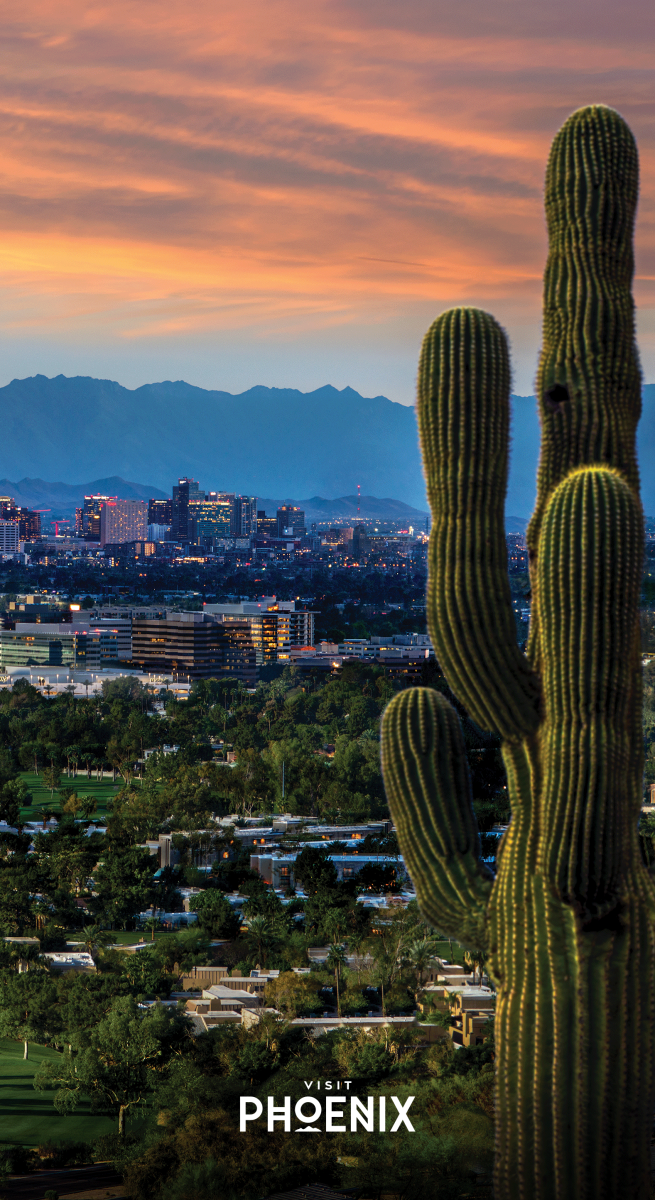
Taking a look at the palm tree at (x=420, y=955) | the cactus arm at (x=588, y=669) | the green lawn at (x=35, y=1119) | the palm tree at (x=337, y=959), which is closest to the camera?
the cactus arm at (x=588, y=669)

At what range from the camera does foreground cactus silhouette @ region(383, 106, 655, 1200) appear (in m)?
6.96

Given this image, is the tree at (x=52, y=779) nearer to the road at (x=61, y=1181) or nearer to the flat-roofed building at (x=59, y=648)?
the road at (x=61, y=1181)

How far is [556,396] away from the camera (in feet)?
25.7

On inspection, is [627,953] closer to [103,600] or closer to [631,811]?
[631,811]

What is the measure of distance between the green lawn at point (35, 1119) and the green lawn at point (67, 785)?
71.5 feet

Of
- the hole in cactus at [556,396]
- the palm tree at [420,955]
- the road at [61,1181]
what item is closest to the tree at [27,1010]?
the road at [61,1181]

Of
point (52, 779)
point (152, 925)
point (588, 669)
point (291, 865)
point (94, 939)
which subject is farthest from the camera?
point (52, 779)

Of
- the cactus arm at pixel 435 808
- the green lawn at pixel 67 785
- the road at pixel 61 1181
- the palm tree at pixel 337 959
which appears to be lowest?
the road at pixel 61 1181

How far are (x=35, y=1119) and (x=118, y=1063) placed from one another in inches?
52.7

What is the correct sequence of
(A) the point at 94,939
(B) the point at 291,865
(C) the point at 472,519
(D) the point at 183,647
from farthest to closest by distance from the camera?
(D) the point at 183,647, (B) the point at 291,865, (A) the point at 94,939, (C) the point at 472,519

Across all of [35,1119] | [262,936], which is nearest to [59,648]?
[262,936]

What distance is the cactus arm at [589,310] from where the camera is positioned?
7.76m

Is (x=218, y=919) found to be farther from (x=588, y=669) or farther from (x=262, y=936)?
(x=588, y=669)

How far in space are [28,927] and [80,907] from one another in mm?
1304
